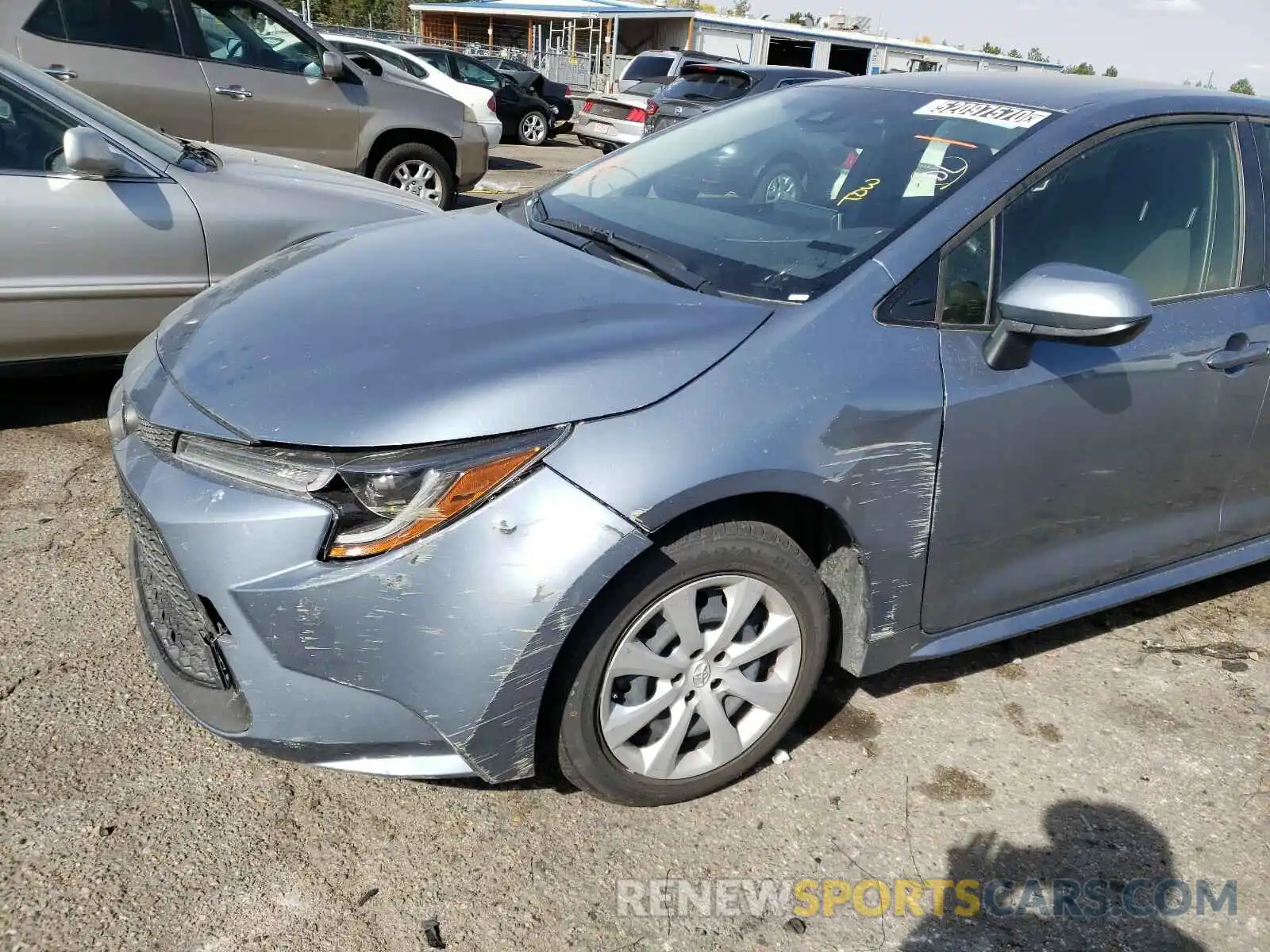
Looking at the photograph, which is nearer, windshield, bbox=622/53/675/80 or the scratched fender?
the scratched fender

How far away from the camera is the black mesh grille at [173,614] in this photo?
2068mm

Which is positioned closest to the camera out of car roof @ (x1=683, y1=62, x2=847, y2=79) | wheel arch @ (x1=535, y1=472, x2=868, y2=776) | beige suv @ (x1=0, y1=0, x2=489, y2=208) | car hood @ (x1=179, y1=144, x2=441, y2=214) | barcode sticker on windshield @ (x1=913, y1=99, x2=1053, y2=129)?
wheel arch @ (x1=535, y1=472, x2=868, y2=776)

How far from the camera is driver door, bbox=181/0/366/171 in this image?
663 cm

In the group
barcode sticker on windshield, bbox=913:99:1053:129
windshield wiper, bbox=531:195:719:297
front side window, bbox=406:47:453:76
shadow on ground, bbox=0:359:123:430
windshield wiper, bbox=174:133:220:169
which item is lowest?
shadow on ground, bbox=0:359:123:430

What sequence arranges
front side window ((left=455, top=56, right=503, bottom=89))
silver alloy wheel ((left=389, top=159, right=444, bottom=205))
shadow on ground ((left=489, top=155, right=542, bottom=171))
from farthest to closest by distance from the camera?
front side window ((left=455, top=56, right=503, bottom=89)), shadow on ground ((left=489, top=155, right=542, bottom=171)), silver alloy wheel ((left=389, top=159, right=444, bottom=205))

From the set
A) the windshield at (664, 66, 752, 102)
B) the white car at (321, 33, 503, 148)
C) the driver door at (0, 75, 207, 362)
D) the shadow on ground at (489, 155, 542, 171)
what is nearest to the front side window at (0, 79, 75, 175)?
the driver door at (0, 75, 207, 362)

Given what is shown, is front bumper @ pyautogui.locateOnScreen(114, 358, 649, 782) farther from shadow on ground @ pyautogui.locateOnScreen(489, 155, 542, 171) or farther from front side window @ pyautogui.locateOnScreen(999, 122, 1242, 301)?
shadow on ground @ pyautogui.locateOnScreen(489, 155, 542, 171)

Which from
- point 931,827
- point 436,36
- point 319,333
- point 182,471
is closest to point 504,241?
point 319,333

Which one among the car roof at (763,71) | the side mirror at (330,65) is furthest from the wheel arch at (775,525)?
the car roof at (763,71)

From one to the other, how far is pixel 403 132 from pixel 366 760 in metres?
6.44

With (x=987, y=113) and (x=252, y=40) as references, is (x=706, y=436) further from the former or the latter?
(x=252, y=40)

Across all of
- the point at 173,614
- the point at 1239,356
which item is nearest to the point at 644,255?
the point at 173,614

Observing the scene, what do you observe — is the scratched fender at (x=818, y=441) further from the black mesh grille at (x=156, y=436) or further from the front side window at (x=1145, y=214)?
the black mesh grille at (x=156, y=436)

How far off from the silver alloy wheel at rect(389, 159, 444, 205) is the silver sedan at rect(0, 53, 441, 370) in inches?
136
